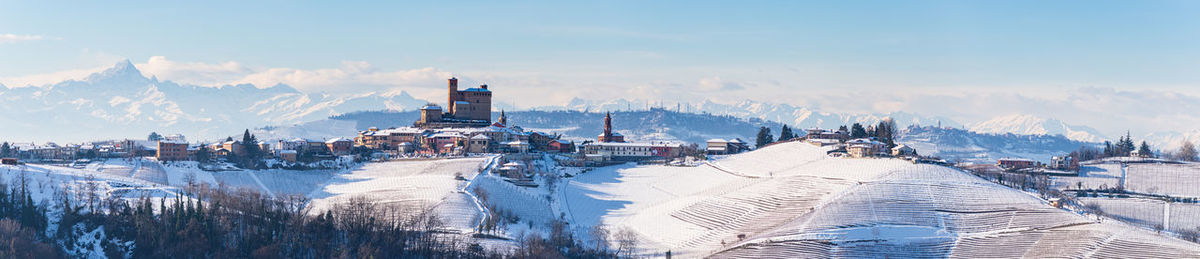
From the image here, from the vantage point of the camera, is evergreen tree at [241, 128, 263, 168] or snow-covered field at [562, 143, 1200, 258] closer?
snow-covered field at [562, 143, 1200, 258]

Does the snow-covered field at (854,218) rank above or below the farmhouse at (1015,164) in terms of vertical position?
below

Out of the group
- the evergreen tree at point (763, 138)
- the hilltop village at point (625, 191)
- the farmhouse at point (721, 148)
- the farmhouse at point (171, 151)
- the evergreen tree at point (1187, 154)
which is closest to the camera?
the hilltop village at point (625, 191)

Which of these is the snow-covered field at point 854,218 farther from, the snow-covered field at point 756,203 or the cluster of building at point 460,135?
the cluster of building at point 460,135

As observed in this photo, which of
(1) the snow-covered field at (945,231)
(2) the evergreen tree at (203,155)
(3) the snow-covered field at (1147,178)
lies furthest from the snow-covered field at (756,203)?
(2) the evergreen tree at (203,155)

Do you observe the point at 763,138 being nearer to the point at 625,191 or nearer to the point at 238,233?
the point at 625,191

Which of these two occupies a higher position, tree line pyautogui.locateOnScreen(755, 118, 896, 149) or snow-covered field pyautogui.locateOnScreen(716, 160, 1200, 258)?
tree line pyautogui.locateOnScreen(755, 118, 896, 149)

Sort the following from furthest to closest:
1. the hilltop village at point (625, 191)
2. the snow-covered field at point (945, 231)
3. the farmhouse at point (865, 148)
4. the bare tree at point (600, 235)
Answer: the farmhouse at point (865, 148)
the bare tree at point (600, 235)
the hilltop village at point (625, 191)
the snow-covered field at point (945, 231)

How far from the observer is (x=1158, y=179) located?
117312mm

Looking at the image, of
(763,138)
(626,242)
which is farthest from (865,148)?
(626,242)

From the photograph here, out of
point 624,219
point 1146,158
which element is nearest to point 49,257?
point 624,219

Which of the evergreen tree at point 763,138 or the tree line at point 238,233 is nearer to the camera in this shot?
the tree line at point 238,233

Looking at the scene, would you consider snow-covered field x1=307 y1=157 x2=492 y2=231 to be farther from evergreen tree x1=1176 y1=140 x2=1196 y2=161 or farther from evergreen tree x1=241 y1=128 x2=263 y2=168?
evergreen tree x1=1176 y1=140 x2=1196 y2=161

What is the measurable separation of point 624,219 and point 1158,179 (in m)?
60.9

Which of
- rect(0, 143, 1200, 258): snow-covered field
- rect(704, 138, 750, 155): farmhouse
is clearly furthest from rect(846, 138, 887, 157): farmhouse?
rect(704, 138, 750, 155): farmhouse
